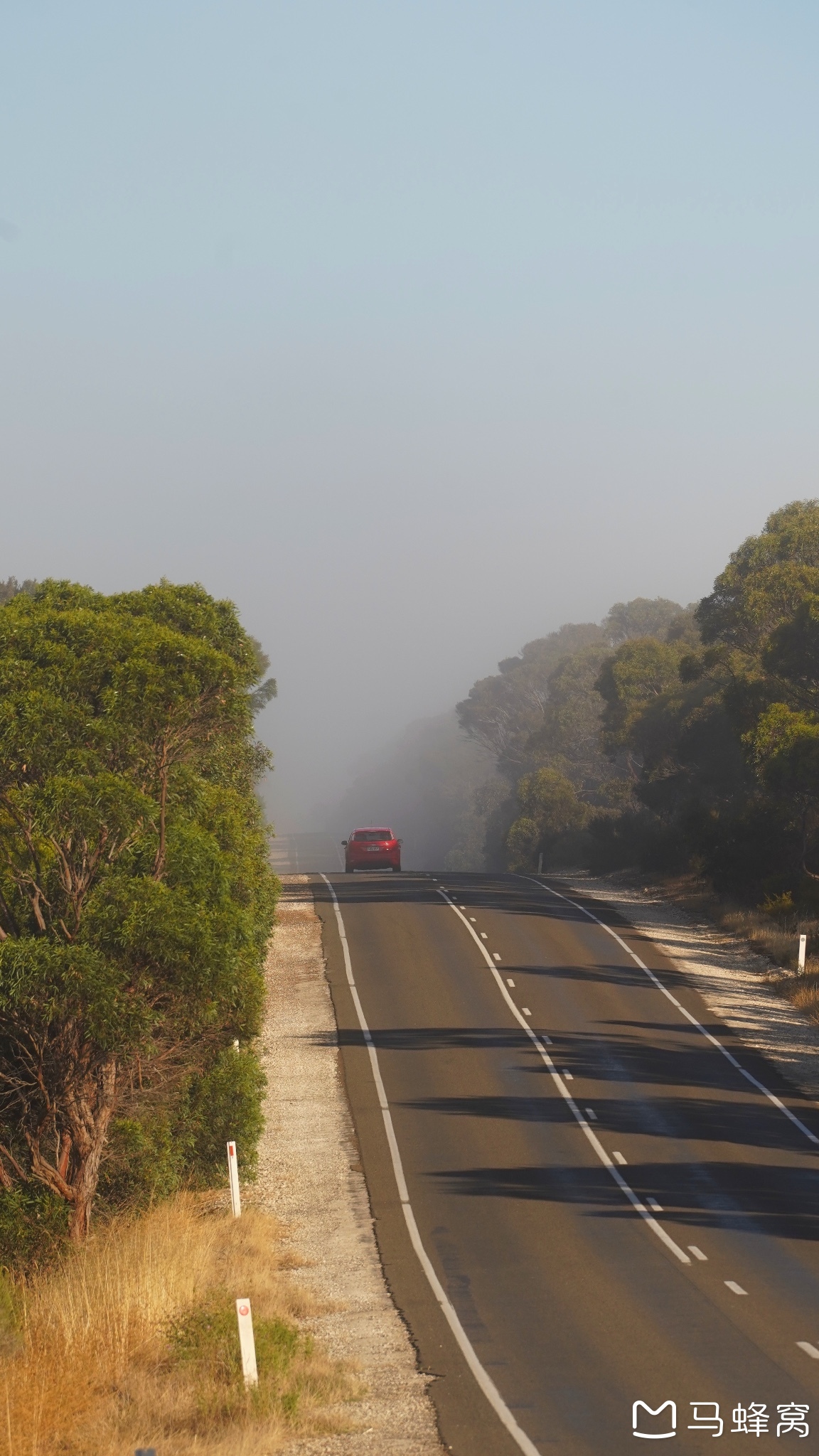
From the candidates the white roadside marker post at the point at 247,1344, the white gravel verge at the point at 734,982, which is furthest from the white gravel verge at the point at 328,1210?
the white gravel verge at the point at 734,982

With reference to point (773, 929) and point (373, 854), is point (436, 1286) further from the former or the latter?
point (373, 854)

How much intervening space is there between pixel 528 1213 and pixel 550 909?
26073 mm

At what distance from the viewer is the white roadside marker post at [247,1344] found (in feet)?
33.2

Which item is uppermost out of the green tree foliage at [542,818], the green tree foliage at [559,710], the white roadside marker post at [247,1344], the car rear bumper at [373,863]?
the green tree foliage at [559,710]

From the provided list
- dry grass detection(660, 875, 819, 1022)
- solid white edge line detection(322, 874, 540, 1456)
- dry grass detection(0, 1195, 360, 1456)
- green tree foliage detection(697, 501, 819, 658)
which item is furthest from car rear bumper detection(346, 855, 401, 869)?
dry grass detection(0, 1195, 360, 1456)

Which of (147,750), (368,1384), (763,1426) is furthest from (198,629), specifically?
(763,1426)

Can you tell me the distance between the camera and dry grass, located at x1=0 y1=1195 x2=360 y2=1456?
949 cm

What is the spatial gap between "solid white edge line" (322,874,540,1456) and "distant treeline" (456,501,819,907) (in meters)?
19.1

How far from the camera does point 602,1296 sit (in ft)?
46.9

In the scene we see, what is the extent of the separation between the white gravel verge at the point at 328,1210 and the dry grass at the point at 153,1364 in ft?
1.16

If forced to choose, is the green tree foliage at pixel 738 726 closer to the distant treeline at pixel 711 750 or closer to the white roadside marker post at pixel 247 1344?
the distant treeline at pixel 711 750

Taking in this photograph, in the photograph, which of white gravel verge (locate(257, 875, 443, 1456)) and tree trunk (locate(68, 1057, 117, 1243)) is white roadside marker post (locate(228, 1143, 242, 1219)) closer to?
white gravel verge (locate(257, 875, 443, 1456))

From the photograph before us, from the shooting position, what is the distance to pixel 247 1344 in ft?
33.6

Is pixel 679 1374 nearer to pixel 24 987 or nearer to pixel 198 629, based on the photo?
pixel 24 987
